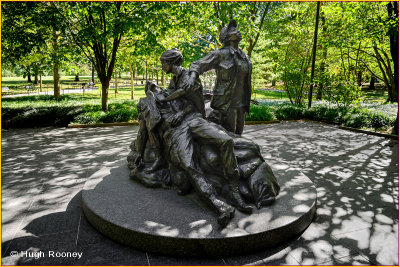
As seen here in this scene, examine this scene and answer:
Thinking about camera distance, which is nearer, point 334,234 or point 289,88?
point 334,234

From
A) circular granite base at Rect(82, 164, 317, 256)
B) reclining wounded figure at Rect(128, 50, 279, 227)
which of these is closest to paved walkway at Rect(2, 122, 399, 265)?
circular granite base at Rect(82, 164, 317, 256)

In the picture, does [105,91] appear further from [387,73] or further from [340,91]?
[387,73]

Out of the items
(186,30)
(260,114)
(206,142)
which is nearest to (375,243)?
(206,142)

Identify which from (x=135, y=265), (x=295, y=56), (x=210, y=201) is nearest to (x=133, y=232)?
(x=135, y=265)

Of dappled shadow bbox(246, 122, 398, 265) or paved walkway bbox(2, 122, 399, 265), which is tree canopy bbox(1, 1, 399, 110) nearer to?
paved walkway bbox(2, 122, 399, 265)

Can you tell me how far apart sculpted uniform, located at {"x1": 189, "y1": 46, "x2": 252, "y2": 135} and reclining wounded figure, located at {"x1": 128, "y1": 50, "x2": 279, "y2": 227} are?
512 mm

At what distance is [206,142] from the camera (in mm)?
4078

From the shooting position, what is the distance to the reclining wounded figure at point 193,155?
3791 mm

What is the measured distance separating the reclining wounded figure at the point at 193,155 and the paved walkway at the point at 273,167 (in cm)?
86

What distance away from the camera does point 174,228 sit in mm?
3176

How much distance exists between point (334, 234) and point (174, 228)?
223cm

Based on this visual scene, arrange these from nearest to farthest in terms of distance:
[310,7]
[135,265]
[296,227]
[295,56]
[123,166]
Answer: [135,265] < [296,227] < [123,166] < [310,7] < [295,56]

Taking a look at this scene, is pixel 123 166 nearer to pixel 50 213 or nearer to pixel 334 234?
pixel 50 213

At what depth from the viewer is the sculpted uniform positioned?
476 cm
